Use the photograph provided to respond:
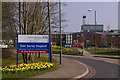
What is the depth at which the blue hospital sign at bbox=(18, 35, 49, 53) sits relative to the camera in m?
17.5

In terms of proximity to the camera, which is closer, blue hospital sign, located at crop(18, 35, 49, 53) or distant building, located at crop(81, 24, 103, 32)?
blue hospital sign, located at crop(18, 35, 49, 53)

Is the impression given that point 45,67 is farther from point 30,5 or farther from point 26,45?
point 30,5

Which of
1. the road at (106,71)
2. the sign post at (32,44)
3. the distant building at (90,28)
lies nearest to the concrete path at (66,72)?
the road at (106,71)

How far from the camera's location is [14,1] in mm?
22172

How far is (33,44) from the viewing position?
17672 mm

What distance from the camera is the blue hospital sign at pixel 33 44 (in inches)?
690

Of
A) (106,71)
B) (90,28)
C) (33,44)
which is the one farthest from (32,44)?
(90,28)

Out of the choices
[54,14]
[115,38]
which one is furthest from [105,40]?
[54,14]

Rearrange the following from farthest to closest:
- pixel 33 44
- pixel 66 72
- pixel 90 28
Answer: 1. pixel 90 28
2. pixel 33 44
3. pixel 66 72

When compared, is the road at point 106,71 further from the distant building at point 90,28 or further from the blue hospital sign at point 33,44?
the distant building at point 90,28

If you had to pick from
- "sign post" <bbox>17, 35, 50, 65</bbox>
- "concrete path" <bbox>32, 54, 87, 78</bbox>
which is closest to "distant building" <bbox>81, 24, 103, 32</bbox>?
"sign post" <bbox>17, 35, 50, 65</bbox>

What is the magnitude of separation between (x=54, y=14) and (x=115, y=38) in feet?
157

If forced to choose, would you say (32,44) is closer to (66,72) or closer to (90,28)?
(66,72)

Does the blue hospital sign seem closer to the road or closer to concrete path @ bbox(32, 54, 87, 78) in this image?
concrete path @ bbox(32, 54, 87, 78)
